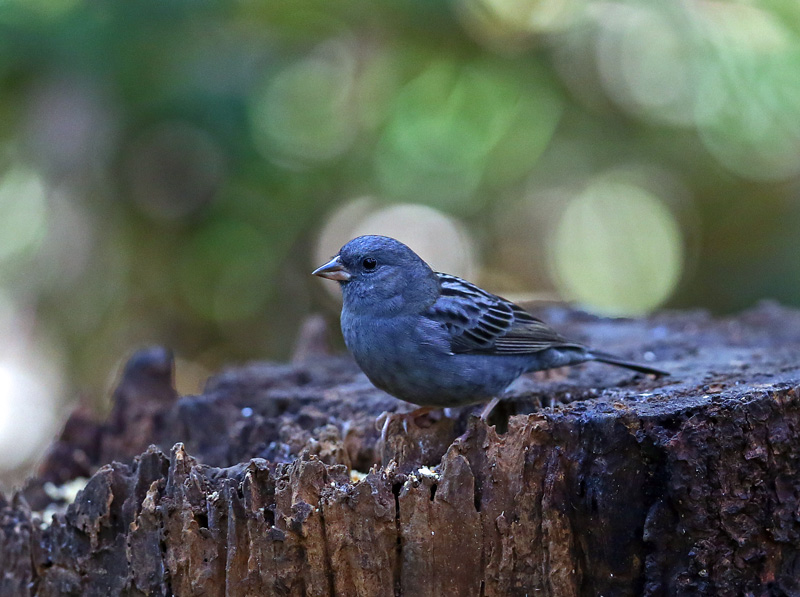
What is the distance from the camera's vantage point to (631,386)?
3564 mm

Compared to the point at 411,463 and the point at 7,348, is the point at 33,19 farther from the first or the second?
the point at 411,463

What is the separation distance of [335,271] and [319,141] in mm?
3548

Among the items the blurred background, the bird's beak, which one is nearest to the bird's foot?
the bird's beak

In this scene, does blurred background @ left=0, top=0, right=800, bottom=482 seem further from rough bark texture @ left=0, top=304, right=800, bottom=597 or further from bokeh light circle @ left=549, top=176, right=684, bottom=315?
rough bark texture @ left=0, top=304, right=800, bottom=597

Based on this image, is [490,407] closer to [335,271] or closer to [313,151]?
[335,271]

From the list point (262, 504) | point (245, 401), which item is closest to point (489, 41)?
point (245, 401)

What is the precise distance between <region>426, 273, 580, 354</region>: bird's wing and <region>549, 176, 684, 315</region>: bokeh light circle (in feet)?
13.6

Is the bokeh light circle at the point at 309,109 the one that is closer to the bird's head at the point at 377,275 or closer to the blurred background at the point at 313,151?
the blurred background at the point at 313,151

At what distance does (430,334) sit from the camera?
370cm

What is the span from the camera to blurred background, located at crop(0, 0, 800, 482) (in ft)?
19.6

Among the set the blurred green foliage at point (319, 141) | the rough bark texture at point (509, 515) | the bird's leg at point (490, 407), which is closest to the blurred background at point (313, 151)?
the blurred green foliage at point (319, 141)

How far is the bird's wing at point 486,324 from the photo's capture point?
377 centimetres

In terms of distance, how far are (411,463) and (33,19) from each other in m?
4.36

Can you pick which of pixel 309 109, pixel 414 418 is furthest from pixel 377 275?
pixel 309 109
